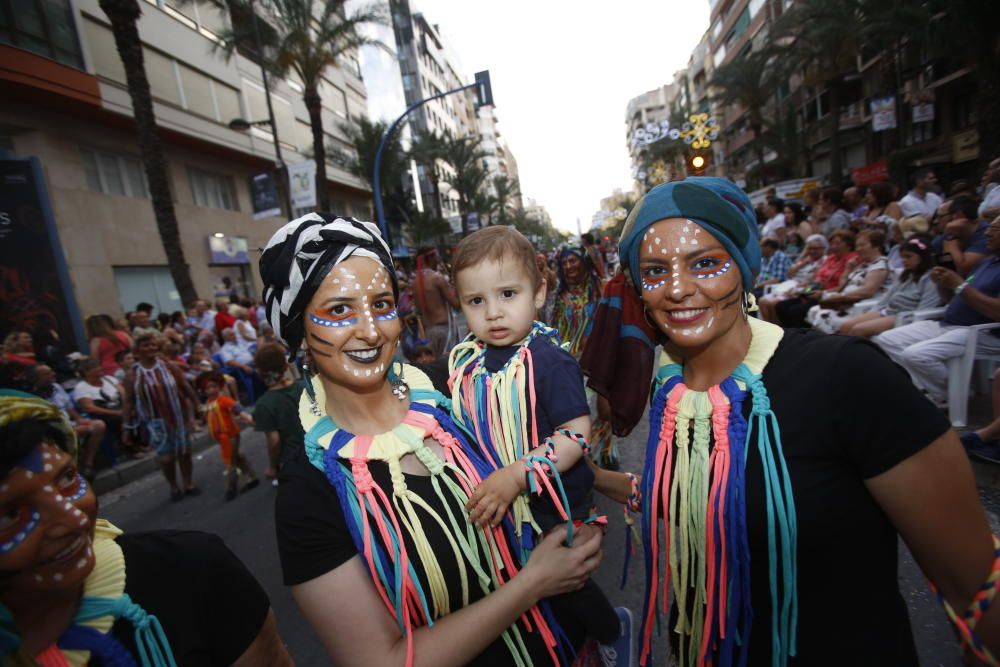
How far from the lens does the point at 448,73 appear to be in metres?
73.4

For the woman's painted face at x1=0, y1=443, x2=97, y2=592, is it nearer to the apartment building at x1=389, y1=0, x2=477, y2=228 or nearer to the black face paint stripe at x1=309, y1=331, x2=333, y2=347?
the black face paint stripe at x1=309, y1=331, x2=333, y2=347

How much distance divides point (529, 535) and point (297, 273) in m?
1.07

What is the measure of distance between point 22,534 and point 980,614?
212cm

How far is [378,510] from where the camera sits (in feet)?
4.22

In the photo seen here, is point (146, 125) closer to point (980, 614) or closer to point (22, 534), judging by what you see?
point (22, 534)

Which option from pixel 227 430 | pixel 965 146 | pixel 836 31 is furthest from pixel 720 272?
pixel 965 146

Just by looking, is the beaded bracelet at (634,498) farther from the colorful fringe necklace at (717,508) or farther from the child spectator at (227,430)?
the child spectator at (227,430)

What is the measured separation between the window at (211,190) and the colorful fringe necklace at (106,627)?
72.6ft

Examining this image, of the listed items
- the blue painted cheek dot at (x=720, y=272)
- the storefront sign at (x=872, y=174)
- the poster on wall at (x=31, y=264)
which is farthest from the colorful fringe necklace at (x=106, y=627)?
the storefront sign at (x=872, y=174)

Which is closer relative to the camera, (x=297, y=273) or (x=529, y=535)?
(x=297, y=273)

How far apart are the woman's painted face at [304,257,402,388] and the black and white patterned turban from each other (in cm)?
3

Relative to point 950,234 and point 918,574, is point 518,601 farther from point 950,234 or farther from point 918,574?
point 950,234

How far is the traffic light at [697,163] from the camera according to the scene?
224 cm

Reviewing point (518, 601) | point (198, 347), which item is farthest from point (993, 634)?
point (198, 347)
